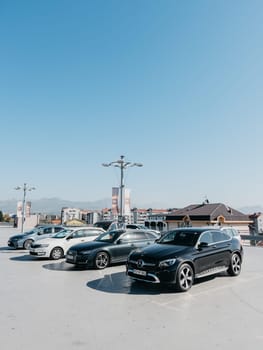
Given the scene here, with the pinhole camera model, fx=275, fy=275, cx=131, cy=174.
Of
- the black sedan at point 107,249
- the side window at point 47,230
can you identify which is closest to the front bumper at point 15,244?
the side window at point 47,230

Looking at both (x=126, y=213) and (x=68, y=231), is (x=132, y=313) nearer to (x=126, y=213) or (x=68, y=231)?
(x=68, y=231)

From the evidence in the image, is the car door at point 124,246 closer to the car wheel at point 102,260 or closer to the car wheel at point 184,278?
the car wheel at point 102,260

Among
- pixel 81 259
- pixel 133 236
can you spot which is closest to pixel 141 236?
pixel 133 236

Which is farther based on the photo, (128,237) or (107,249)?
(128,237)

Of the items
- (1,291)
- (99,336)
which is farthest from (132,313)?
(1,291)

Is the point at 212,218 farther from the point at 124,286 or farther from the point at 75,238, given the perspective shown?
the point at 124,286

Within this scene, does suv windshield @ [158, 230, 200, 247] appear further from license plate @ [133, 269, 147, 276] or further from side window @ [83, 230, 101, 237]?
side window @ [83, 230, 101, 237]

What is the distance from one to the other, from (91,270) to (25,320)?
4.60 m

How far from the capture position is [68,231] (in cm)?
1286

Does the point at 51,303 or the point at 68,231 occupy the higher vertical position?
the point at 68,231

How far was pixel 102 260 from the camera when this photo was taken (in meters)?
9.45

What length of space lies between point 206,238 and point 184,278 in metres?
1.50

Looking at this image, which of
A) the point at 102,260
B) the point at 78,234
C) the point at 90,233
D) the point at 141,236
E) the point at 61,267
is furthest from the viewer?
the point at 90,233

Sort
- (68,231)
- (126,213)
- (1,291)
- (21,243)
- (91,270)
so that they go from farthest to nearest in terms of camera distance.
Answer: (126,213) < (21,243) < (68,231) < (91,270) < (1,291)
